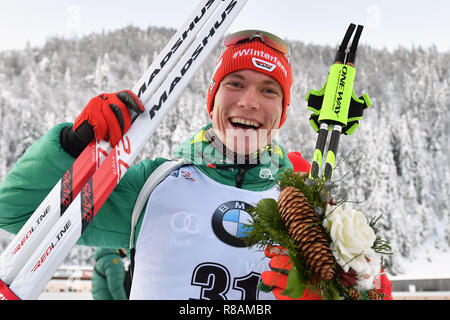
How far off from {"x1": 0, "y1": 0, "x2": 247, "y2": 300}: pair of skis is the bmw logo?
54 cm

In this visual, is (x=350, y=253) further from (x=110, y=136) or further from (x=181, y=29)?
(x=181, y=29)

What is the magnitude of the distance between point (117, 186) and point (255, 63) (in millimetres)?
1060

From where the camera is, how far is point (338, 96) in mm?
2135

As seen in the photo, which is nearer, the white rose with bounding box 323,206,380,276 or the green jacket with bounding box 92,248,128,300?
the white rose with bounding box 323,206,380,276

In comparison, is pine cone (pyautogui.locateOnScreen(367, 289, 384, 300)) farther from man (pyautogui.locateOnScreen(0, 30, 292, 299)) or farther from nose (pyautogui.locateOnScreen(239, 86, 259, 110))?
nose (pyautogui.locateOnScreen(239, 86, 259, 110))

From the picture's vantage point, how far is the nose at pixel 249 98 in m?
1.83

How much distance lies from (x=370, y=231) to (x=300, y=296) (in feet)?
1.01

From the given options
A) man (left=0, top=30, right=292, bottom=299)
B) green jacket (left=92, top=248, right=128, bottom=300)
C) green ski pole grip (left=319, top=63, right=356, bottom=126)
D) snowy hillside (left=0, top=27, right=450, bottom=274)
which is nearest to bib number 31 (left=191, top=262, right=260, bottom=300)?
man (left=0, top=30, right=292, bottom=299)

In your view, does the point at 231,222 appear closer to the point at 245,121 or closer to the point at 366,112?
the point at 245,121

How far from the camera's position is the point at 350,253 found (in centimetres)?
103

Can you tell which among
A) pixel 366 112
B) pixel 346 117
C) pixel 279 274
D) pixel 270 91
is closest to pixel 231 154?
pixel 270 91

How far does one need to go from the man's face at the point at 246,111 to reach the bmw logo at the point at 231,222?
0.34m

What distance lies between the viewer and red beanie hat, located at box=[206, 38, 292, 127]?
6.50ft
